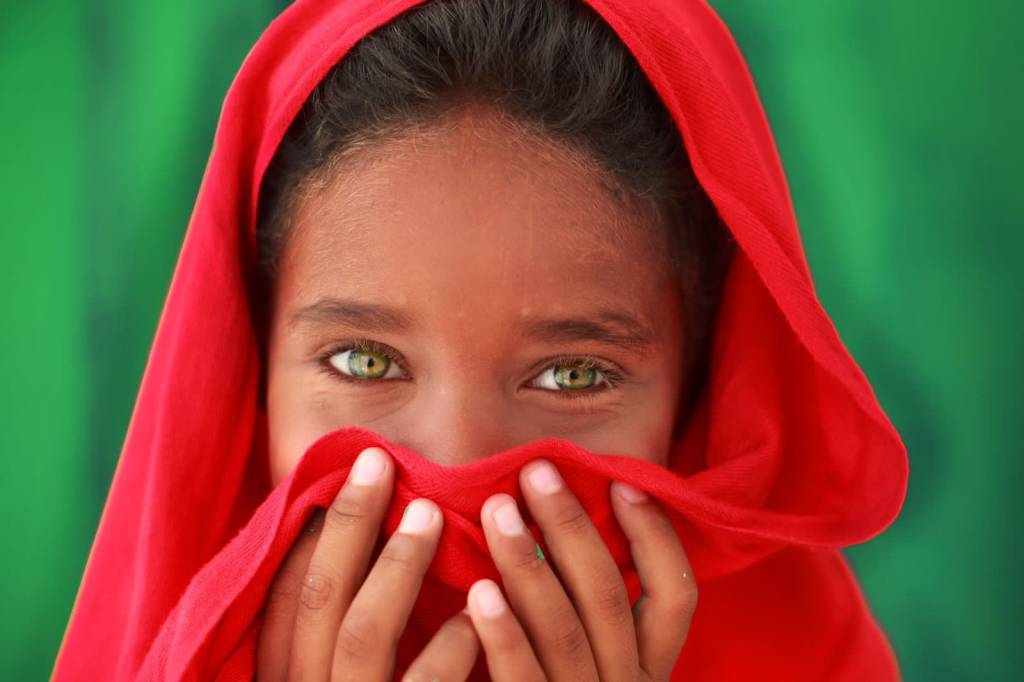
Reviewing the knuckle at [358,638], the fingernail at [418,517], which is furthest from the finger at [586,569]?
the knuckle at [358,638]

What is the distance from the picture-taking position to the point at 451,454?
3.47 feet

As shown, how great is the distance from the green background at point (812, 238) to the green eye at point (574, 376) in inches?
30.7

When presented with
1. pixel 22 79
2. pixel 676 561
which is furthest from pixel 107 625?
pixel 22 79

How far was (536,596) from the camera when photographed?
1.01 m

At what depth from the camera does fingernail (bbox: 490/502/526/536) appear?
38.8 inches

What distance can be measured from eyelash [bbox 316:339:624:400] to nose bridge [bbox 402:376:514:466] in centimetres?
8

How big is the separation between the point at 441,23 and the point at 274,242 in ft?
1.22

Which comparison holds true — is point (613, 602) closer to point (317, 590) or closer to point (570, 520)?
point (570, 520)

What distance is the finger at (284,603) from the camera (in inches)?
41.4

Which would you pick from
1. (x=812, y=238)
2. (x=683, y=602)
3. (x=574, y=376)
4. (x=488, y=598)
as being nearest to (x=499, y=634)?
(x=488, y=598)

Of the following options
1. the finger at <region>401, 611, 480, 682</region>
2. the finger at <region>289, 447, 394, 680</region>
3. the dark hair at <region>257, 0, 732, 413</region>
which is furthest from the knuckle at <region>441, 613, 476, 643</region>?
the dark hair at <region>257, 0, 732, 413</region>

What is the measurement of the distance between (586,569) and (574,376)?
259mm

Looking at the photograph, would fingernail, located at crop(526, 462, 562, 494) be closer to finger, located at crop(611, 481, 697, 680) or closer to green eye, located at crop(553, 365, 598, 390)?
finger, located at crop(611, 481, 697, 680)

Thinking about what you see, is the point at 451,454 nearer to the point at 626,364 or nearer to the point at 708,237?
the point at 626,364
